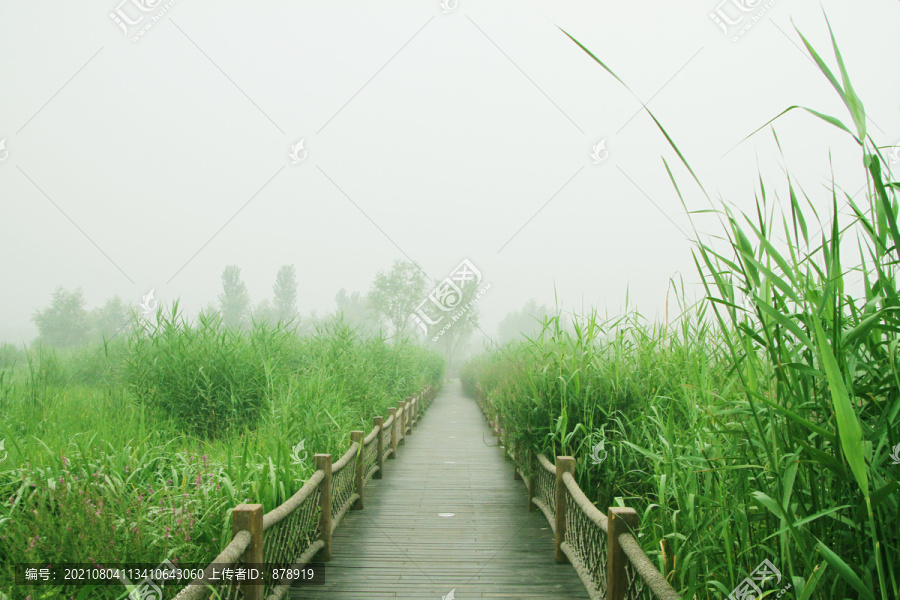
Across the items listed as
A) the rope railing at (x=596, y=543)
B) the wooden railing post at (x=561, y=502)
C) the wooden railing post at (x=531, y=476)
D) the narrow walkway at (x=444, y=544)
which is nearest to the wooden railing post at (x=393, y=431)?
the narrow walkway at (x=444, y=544)

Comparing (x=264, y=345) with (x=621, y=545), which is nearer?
(x=621, y=545)

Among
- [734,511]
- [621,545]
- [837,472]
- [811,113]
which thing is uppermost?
[811,113]

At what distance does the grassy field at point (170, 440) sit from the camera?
2.95 m

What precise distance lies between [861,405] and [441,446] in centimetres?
898

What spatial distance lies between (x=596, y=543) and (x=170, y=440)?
3.68 metres

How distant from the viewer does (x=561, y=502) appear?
432 cm

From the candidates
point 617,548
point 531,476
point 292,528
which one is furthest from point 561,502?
point 292,528

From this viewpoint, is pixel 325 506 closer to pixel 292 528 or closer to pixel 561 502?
pixel 292 528

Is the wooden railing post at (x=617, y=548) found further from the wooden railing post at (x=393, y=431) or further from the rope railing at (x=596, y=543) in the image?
the wooden railing post at (x=393, y=431)

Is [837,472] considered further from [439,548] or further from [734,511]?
[439,548]

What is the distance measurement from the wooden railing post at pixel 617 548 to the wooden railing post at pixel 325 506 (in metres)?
2.32

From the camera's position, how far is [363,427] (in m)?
7.50

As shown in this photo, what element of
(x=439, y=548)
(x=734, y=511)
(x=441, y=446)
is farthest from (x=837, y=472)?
(x=441, y=446)

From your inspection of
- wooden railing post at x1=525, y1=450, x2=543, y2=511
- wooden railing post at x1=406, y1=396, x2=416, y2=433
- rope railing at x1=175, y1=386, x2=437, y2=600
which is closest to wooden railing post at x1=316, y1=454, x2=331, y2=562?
rope railing at x1=175, y1=386, x2=437, y2=600
